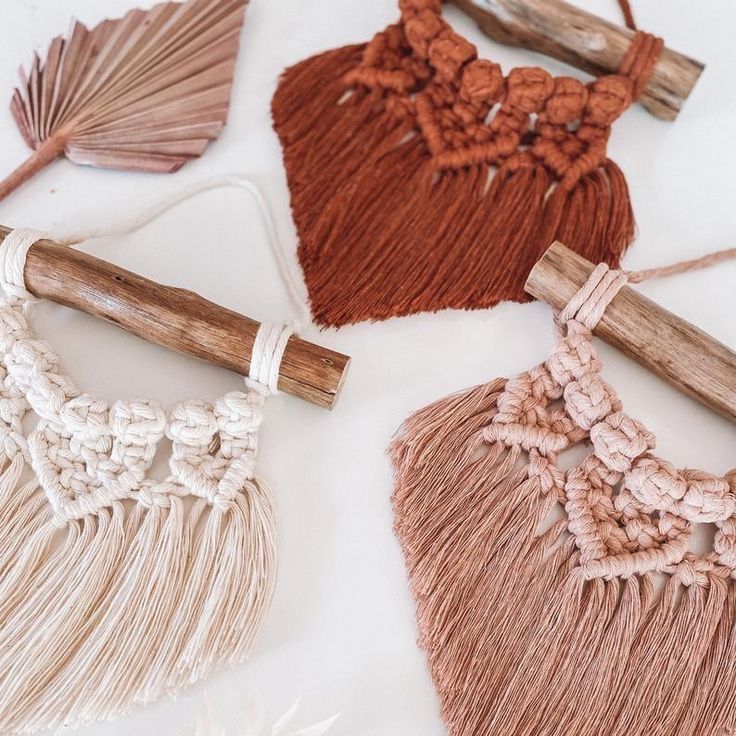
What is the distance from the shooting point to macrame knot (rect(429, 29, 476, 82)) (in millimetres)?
1168

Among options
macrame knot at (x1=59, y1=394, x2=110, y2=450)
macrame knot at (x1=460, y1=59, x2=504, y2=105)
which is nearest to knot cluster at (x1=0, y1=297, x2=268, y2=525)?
macrame knot at (x1=59, y1=394, x2=110, y2=450)

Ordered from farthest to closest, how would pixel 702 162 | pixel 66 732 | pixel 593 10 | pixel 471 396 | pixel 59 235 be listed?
pixel 593 10
pixel 702 162
pixel 59 235
pixel 471 396
pixel 66 732

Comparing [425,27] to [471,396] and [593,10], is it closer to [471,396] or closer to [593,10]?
[593,10]

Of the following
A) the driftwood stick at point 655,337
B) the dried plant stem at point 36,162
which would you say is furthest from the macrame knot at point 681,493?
the dried plant stem at point 36,162

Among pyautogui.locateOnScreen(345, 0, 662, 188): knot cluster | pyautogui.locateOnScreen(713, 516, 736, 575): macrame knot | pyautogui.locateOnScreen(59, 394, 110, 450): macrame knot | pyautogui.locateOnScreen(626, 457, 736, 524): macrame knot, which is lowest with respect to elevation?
pyautogui.locateOnScreen(59, 394, 110, 450): macrame knot

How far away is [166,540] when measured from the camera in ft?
3.05

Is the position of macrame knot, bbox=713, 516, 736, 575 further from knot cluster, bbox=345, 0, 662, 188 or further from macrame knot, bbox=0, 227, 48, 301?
macrame knot, bbox=0, 227, 48, 301

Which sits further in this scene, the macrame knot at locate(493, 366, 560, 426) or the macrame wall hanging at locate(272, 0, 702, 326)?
the macrame wall hanging at locate(272, 0, 702, 326)

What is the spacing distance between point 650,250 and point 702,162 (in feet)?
0.61

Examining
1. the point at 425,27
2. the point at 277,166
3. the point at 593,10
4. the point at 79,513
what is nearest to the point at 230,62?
the point at 277,166

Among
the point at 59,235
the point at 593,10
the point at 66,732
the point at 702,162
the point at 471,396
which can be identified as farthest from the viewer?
the point at 593,10

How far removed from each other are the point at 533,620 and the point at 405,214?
21.9 inches

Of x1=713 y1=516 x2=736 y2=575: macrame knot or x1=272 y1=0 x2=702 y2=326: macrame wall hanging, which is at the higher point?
x1=272 y1=0 x2=702 y2=326: macrame wall hanging

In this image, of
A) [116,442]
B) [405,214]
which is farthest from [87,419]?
[405,214]
